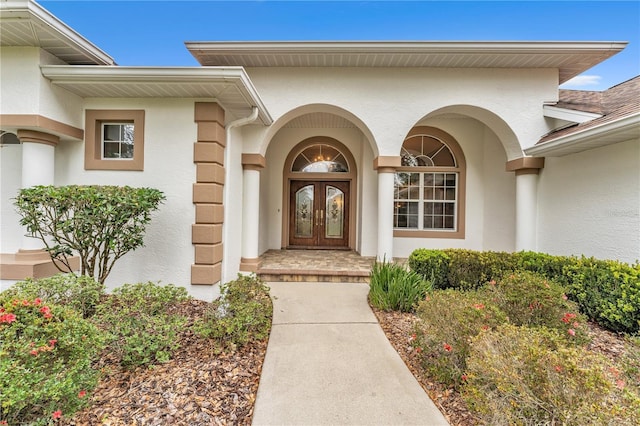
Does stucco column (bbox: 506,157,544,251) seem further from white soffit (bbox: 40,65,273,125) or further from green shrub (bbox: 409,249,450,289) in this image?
white soffit (bbox: 40,65,273,125)

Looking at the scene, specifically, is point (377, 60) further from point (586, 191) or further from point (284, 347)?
point (284, 347)

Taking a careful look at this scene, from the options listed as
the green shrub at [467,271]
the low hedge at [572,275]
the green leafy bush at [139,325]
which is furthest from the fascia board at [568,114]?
the green leafy bush at [139,325]

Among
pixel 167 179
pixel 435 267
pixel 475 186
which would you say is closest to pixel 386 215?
pixel 435 267

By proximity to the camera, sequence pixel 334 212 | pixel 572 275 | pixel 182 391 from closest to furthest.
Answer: pixel 182 391 < pixel 572 275 < pixel 334 212

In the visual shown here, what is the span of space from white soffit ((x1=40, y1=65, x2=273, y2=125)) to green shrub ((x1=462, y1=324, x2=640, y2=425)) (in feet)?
15.4

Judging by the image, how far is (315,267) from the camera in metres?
6.34

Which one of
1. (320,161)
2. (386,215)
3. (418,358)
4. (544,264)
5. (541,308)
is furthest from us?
(320,161)

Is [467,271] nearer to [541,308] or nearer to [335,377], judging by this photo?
[541,308]

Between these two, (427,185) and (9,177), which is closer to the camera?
(9,177)

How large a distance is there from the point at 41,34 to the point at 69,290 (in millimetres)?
3759

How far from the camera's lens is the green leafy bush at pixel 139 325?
2.70 meters

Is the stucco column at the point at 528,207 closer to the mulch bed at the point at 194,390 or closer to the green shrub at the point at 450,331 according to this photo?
the mulch bed at the point at 194,390

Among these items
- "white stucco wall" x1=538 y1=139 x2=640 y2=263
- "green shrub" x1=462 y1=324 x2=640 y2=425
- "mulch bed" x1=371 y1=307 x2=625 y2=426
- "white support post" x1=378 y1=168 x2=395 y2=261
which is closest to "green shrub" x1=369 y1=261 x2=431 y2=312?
"mulch bed" x1=371 y1=307 x2=625 y2=426

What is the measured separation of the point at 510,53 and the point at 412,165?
11.7ft
